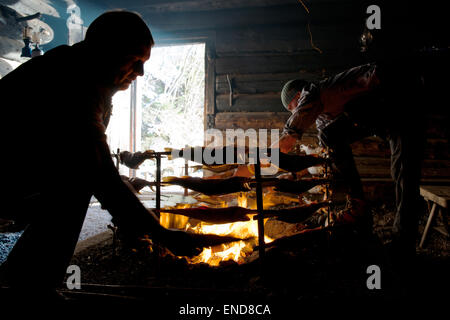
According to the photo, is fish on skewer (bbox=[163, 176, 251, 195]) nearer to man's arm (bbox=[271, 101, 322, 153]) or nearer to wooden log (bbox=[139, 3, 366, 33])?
man's arm (bbox=[271, 101, 322, 153])

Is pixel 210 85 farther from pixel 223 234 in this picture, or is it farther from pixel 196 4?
pixel 223 234

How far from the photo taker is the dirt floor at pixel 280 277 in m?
1.65

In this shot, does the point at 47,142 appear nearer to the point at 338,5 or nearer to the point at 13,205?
the point at 13,205

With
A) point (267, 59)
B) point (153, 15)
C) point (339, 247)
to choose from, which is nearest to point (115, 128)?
point (153, 15)

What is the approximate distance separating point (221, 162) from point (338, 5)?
237 inches

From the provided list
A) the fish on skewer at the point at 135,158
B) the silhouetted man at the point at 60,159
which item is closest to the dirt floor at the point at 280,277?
the silhouetted man at the point at 60,159

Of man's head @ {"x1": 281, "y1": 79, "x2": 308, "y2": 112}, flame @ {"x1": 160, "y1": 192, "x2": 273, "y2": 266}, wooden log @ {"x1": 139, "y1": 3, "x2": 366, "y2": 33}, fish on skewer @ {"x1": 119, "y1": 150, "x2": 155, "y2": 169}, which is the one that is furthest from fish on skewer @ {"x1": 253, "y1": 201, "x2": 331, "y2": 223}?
wooden log @ {"x1": 139, "y1": 3, "x2": 366, "y2": 33}

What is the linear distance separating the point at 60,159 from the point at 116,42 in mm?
804

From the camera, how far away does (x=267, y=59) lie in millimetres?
6113

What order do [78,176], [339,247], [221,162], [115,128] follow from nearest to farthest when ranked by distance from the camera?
[78,176]
[221,162]
[339,247]
[115,128]

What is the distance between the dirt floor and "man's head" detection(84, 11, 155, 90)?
1.53m

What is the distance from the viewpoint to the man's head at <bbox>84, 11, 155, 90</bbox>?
5.08 feet

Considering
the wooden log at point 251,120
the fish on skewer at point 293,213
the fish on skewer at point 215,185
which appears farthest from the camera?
the wooden log at point 251,120

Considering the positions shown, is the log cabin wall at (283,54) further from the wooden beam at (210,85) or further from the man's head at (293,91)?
the man's head at (293,91)
